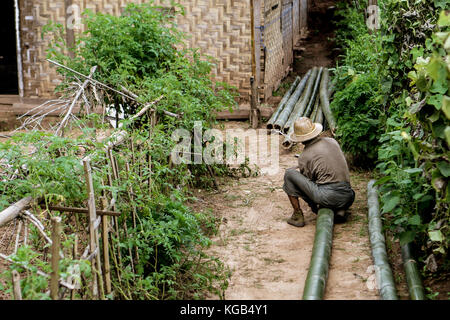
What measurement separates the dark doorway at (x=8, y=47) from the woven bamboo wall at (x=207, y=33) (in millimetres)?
1736

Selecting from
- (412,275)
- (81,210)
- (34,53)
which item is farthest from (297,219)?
(34,53)

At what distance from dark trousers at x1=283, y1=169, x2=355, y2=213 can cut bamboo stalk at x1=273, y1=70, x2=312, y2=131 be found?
2.56 m

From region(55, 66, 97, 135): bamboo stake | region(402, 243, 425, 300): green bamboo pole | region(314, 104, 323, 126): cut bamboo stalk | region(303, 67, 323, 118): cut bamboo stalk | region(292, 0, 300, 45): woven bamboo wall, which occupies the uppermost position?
region(292, 0, 300, 45): woven bamboo wall

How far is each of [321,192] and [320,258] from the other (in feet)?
3.95

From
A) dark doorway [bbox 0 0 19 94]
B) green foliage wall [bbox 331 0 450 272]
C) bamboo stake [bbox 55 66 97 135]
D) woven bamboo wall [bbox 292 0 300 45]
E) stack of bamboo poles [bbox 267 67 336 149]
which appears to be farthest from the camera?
woven bamboo wall [bbox 292 0 300 45]

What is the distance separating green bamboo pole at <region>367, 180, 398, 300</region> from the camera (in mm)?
4059

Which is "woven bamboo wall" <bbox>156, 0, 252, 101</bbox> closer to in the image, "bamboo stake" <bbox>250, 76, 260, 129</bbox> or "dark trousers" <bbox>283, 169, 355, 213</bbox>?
"bamboo stake" <bbox>250, 76, 260, 129</bbox>

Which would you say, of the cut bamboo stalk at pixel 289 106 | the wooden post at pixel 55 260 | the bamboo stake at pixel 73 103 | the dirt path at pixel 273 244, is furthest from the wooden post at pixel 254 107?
the wooden post at pixel 55 260

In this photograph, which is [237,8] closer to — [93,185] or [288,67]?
[288,67]

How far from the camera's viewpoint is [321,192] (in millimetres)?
5664

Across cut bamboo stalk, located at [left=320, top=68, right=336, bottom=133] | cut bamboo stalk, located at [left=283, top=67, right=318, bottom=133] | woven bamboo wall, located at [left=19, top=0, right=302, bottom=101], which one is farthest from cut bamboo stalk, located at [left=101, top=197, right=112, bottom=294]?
woven bamboo wall, located at [left=19, top=0, right=302, bottom=101]

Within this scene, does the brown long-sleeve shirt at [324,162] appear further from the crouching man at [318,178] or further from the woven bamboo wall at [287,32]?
the woven bamboo wall at [287,32]

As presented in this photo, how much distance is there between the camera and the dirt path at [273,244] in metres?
4.44
